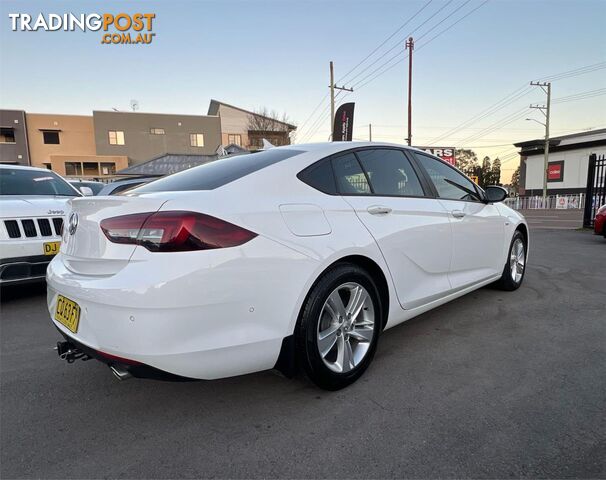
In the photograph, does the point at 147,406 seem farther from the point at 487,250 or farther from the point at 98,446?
the point at 487,250

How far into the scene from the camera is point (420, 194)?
2.98 m

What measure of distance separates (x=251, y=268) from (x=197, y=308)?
1.00ft

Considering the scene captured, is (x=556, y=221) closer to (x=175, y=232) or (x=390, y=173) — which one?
(x=390, y=173)

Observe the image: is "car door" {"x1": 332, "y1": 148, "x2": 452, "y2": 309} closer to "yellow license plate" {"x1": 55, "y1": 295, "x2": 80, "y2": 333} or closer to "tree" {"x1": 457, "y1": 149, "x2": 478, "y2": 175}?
"yellow license plate" {"x1": 55, "y1": 295, "x2": 80, "y2": 333}

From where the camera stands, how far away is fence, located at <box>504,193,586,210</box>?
27125 millimetres

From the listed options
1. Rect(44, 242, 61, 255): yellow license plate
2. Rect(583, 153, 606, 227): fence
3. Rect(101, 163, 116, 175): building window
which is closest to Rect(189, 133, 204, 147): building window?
Rect(101, 163, 116, 175): building window

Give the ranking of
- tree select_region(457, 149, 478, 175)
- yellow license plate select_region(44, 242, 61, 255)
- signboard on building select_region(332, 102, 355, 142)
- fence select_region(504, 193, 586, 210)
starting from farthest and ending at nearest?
tree select_region(457, 149, 478, 175), fence select_region(504, 193, 586, 210), signboard on building select_region(332, 102, 355, 142), yellow license plate select_region(44, 242, 61, 255)

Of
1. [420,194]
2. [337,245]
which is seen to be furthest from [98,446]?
[420,194]

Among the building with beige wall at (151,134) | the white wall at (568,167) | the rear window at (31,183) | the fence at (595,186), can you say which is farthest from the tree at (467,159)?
the rear window at (31,183)

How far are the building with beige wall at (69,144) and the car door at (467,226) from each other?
39853mm

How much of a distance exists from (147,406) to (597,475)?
7.24 feet

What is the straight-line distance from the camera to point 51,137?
37781 millimetres

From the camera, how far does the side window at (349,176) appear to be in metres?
2.41

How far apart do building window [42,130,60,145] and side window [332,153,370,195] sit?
43.8 metres
